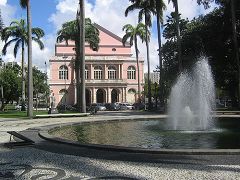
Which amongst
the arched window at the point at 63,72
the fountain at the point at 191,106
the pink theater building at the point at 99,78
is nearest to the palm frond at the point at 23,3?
the fountain at the point at 191,106

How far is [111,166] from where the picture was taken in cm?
859

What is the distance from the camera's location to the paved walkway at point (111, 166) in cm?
766

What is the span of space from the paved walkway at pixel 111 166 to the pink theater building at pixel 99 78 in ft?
231

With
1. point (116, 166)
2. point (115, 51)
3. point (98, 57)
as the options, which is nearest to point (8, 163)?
point (116, 166)

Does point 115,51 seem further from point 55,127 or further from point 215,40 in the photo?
point 55,127

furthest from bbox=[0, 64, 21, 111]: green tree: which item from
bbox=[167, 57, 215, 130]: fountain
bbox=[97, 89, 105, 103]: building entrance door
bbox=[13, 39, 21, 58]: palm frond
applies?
bbox=[167, 57, 215, 130]: fountain

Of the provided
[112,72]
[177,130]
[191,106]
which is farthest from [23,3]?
[112,72]

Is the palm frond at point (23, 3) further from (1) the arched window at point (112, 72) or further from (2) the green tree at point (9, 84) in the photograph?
(1) the arched window at point (112, 72)

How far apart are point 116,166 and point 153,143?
15.5 ft

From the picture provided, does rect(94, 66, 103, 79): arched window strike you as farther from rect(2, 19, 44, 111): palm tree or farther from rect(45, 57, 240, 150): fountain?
rect(45, 57, 240, 150): fountain

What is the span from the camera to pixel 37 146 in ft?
39.6

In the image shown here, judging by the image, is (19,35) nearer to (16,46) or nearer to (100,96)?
(16,46)

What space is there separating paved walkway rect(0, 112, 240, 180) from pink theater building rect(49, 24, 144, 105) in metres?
70.5

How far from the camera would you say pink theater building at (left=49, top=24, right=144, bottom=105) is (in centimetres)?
8131
